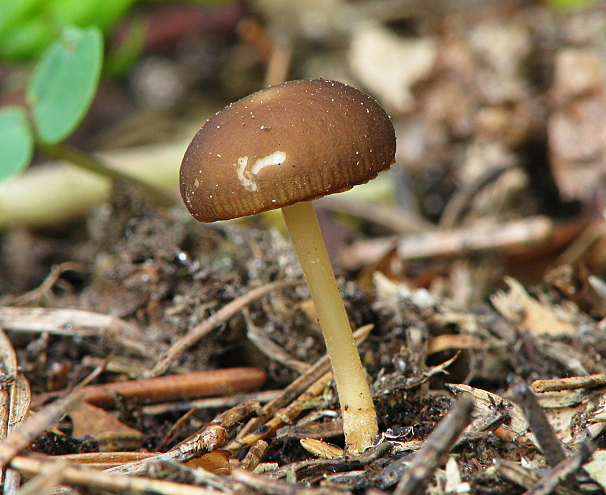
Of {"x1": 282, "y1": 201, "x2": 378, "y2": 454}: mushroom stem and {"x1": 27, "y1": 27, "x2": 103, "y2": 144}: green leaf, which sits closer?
{"x1": 282, "y1": 201, "x2": 378, "y2": 454}: mushroom stem

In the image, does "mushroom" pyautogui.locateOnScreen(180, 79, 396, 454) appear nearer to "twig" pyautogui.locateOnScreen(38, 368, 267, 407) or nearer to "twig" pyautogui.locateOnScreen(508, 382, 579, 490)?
"twig" pyautogui.locateOnScreen(508, 382, 579, 490)

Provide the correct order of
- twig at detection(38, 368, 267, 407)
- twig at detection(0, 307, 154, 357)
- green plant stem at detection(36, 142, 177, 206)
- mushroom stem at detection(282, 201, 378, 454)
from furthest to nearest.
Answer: green plant stem at detection(36, 142, 177, 206) < twig at detection(0, 307, 154, 357) < twig at detection(38, 368, 267, 407) < mushroom stem at detection(282, 201, 378, 454)

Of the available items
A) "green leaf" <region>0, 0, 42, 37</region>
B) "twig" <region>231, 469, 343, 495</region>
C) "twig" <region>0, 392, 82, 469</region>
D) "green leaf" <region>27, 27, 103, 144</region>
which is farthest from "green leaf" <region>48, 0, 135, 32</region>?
"twig" <region>231, 469, 343, 495</region>

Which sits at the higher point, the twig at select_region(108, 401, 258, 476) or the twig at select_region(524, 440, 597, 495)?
the twig at select_region(524, 440, 597, 495)

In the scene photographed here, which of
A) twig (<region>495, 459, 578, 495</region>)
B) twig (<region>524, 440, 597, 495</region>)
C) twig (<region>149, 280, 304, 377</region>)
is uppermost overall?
twig (<region>524, 440, 597, 495</region>)

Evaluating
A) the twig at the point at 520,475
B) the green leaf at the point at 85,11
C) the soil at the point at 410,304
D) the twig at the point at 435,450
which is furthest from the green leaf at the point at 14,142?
the twig at the point at 520,475

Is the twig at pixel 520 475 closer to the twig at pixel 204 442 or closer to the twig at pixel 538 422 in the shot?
the twig at pixel 538 422

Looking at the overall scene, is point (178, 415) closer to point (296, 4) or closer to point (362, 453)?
point (362, 453)
